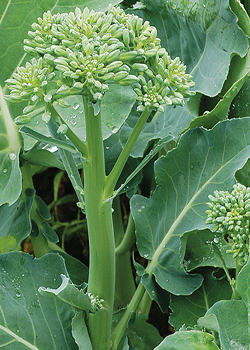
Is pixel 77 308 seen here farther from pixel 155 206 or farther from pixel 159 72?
pixel 159 72

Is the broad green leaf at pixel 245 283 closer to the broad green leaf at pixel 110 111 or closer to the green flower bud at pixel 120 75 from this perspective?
the green flower bud at pixel 120 75

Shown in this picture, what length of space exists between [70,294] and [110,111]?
1.31 feet

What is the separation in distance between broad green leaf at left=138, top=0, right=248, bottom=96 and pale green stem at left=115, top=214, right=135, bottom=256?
32 centimetres

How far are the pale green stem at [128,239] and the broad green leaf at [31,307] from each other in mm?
242

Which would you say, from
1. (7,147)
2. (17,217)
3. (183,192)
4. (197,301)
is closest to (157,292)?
(197,301)

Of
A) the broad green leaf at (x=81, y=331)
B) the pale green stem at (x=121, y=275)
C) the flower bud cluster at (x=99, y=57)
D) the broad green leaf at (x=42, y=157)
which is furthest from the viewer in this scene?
the pale green stem at (x=121, y=275)

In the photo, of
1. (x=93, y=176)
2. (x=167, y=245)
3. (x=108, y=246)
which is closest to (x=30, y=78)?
(x=93, y=176)

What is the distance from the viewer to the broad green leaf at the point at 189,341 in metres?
0.59

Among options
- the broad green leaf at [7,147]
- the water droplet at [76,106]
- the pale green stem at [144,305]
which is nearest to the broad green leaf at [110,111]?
the water droplet at [76,106]

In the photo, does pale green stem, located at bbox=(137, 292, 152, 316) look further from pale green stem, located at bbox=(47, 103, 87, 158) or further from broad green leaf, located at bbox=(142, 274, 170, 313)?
pale green stem, located at bbox=(47, 103, 87, 158)

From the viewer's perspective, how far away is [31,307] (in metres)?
0.75

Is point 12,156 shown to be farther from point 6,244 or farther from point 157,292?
point 157,292

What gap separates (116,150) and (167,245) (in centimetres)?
23

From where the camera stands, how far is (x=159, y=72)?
604 millimetres
